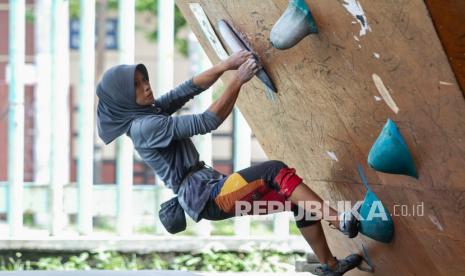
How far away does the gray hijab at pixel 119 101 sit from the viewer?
14.5ft

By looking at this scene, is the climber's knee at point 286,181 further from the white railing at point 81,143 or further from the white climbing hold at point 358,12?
the white railing at point 81,143

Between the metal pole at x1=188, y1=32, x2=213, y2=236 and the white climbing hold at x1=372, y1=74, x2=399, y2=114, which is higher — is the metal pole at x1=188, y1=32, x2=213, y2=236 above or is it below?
below

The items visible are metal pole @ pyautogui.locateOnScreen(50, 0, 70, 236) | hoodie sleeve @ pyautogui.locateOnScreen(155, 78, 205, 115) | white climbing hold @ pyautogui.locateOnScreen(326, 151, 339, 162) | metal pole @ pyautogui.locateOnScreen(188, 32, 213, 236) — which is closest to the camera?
white climbing hold @ pyautogui.locateOnScreen(326, 151, 339, 162)

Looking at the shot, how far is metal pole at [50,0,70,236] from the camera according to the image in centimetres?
723

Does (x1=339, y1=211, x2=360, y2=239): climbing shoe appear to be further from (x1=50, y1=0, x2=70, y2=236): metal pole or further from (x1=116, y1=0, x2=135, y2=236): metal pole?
(x1=50, y1=0, x2=70, y2=236): metal pole

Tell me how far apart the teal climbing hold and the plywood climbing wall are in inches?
1.9

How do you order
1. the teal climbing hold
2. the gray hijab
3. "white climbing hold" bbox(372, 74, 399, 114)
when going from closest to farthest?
"white climbing hold" bbox(372, 74, 399, 114)
the teal climbing hold
the gray hijab

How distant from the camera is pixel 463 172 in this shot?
329 centimetres

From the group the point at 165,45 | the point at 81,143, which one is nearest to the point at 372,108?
the point at 165,45

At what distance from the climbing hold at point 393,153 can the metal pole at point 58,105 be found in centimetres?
401

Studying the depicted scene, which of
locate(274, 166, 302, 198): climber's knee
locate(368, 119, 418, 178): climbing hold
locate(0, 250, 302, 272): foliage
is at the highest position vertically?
locate(368, 119, 418, 178): climbing hold

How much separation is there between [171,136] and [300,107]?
23.1 inches

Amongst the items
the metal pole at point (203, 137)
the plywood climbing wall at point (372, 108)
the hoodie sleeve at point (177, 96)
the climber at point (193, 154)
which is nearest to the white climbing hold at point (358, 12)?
the plywood climbing wall at point (372, 108)

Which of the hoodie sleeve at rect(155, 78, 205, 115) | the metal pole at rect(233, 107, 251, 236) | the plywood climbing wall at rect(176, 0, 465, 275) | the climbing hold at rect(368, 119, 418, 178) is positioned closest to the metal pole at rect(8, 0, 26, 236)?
the metal pole at rect(233, 107, 251, 236)
